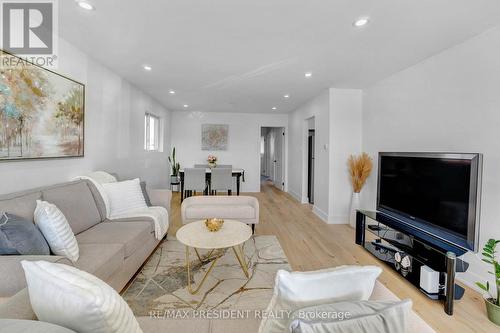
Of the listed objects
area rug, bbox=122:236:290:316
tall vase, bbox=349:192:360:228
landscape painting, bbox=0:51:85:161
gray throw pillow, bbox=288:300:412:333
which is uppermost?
landscape painting, bbox=0:51:85:161

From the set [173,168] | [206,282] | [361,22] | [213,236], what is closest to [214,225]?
[213,236]

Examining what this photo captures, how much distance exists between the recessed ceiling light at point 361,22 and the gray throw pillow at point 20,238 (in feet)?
9.71

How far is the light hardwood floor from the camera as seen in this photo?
1.79 metres

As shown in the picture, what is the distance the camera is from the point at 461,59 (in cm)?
237

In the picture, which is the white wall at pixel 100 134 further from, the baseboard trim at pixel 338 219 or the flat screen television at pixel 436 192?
the flat screen television at pixel 436 192

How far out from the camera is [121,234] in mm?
2133

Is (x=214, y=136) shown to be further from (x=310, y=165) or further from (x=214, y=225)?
(x=214, y=225)

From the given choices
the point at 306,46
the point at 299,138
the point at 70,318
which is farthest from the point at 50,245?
the point at 299,138

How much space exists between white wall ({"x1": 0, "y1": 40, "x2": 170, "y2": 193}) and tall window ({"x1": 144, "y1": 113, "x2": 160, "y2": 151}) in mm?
232

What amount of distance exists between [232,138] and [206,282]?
514 centimetres

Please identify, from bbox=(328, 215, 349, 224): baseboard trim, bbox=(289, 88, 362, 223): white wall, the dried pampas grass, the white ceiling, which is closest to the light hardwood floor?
bbox=(328, 215, 349, 224): baseboard trim

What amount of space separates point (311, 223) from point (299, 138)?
255 cm

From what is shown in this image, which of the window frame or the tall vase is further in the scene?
the window frame

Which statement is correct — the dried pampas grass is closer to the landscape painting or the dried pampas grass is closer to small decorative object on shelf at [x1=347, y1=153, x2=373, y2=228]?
small decorative object on shelf at [x1=347, y1=153, x2=373, y2=228]
